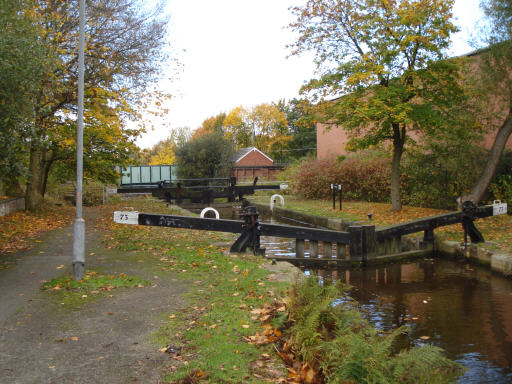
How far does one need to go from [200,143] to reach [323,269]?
3012 centimetres

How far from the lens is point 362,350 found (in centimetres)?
Result: 406

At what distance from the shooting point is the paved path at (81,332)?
159 inches

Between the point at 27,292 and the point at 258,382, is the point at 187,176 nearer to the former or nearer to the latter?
the point at 27,292

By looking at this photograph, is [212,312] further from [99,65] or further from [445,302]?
[99,65]

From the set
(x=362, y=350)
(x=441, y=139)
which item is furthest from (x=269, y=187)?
(x=362, y=350)

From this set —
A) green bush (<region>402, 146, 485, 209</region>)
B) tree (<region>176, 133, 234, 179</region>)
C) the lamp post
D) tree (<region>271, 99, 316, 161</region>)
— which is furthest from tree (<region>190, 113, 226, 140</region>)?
the lamp post

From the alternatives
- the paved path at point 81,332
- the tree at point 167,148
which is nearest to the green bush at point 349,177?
the paved path at point 81,332

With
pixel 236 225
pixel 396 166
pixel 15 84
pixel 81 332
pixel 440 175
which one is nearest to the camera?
pixel 81 332

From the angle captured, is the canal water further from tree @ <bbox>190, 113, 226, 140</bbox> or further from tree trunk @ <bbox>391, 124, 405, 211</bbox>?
tree @ <bbox>190, 113, 226, 140</bbox>

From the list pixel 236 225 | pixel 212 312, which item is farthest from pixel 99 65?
pixel 212 312

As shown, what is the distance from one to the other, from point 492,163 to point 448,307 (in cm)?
1024

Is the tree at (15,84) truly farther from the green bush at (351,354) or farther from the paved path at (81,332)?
the green bush at (351,354)

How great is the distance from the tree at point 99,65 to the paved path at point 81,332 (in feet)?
30.4

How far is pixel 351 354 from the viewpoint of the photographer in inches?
156
